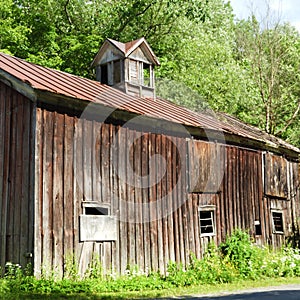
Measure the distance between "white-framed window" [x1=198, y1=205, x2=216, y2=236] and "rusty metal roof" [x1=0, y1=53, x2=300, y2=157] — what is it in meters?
2.85

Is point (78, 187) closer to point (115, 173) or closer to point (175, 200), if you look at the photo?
point (115, 173)

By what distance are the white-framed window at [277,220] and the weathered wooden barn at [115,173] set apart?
618 mm

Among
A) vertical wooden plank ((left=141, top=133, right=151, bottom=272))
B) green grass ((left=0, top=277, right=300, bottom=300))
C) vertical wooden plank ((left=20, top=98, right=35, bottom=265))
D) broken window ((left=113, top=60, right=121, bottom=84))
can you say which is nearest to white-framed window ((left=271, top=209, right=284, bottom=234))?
green grass ((left=0, top=277, right=300, bottom=300))

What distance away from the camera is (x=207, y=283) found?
15.4 m

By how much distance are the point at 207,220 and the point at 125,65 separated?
6630 mm

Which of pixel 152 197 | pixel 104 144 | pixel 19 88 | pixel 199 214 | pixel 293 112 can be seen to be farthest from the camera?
pixel 293 112

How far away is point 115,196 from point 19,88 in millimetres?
4032

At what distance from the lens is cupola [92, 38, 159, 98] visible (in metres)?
20.1

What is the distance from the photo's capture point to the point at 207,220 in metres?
18.5

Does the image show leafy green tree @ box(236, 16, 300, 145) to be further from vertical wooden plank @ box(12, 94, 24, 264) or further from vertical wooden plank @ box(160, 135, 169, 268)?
vertical wooden plank @ box(12, 94, 24, 264)

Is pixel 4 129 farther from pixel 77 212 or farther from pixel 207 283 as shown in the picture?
pixel 207 283

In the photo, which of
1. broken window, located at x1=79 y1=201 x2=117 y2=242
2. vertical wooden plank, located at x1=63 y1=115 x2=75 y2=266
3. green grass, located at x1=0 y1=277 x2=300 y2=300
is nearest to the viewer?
green grass, located at x1=0 y1=277 x2=300 y2=300

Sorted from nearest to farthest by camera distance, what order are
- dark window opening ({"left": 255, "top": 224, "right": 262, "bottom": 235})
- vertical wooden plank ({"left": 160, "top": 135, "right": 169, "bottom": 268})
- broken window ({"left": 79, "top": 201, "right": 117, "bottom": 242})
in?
broken window ({"left": 79, "top": 201, "right": 117, "bottom": 242}) → vertical wooden plank ({"left": 160, "top": 135, "right": 169, "bottom": 268}) → dark window opening ({"left": 255, "top": 224, "right": 262, "bottom": 235})

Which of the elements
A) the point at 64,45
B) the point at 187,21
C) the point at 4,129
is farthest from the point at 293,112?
the point at 4,129
